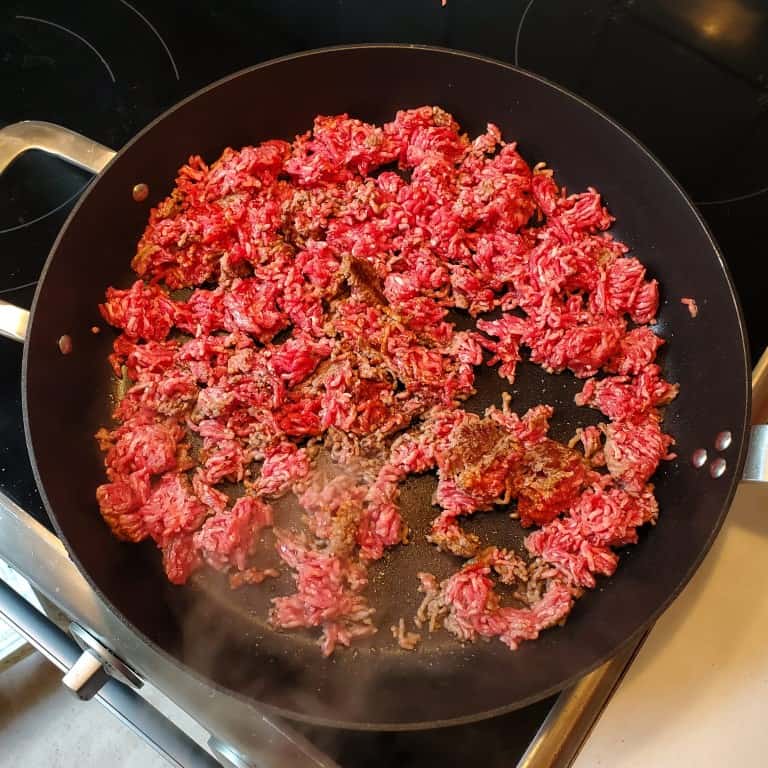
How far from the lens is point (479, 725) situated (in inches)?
67.8

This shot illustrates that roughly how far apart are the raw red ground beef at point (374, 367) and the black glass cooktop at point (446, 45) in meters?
0.34

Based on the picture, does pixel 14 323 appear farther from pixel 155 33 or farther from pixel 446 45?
pixel 446 45

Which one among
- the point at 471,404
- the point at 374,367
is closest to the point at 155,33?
the point at 374,367

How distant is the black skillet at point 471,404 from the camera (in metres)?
1.76

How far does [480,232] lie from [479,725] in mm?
1479

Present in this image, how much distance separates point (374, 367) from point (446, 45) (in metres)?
1.28

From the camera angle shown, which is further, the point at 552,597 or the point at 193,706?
the point at 552,597

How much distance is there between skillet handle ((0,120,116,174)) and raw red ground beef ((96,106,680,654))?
0.79 ft

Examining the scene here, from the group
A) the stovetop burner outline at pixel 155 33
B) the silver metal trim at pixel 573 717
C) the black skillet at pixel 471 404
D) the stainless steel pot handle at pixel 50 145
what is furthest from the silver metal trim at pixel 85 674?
the stovetop burner outline at pixel 155 33

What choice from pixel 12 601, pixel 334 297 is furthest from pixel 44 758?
pixel 334 297

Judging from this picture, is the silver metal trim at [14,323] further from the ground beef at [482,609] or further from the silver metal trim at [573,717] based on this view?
the silver metal trim at [573,717]

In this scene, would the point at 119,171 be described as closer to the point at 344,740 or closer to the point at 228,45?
the point at 228,45

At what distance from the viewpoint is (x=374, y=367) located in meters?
2.13

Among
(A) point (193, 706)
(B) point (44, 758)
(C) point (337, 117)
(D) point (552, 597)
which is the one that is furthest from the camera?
(B) point (44, 758)
